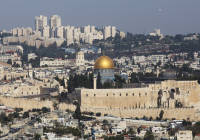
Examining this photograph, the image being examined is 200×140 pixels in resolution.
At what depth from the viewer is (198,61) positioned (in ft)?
305

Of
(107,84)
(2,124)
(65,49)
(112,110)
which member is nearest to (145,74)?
(107,84)

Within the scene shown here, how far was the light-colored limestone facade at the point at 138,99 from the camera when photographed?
5231cm

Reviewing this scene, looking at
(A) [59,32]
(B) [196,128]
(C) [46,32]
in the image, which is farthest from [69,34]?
(B) [196,128]

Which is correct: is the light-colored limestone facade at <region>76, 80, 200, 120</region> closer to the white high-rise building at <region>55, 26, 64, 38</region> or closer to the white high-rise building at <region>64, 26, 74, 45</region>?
the white high-rise building at <region>64, 26, 74, 45</region>

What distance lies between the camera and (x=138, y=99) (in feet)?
180

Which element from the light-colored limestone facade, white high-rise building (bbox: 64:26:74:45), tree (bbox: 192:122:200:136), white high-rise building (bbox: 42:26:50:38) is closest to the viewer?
tree (bbox: 192:122:200:136)

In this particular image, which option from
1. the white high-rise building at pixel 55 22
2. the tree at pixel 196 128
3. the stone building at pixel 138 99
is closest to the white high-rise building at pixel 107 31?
the white high-rise building at pixel 55 22

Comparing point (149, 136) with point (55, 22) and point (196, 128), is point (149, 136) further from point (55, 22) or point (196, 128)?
point (55, 22)

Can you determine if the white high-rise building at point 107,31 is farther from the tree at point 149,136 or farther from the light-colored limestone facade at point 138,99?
the tree at point 149,136

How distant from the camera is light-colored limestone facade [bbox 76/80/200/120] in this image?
2060 inches

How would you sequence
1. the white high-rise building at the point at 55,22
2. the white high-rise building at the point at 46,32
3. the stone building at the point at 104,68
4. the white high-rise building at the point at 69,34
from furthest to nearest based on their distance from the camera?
the white high-rise building at the point at 55,22
the white high-rise building at the point at 46,32
the white high-rise building at the point at 69,34
the stone building at the point at 104,68

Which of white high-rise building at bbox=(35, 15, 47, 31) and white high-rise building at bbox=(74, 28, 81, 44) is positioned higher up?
white high-rise building at bbox=(35, 15, 47, 31)

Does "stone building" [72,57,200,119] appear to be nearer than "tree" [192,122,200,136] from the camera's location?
No

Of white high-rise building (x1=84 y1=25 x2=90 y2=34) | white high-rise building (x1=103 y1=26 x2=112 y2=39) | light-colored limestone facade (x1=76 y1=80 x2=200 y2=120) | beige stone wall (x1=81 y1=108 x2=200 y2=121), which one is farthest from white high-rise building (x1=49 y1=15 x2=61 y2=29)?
beige stone wall (x1=81 y1=108 x2=200 y2=121)
